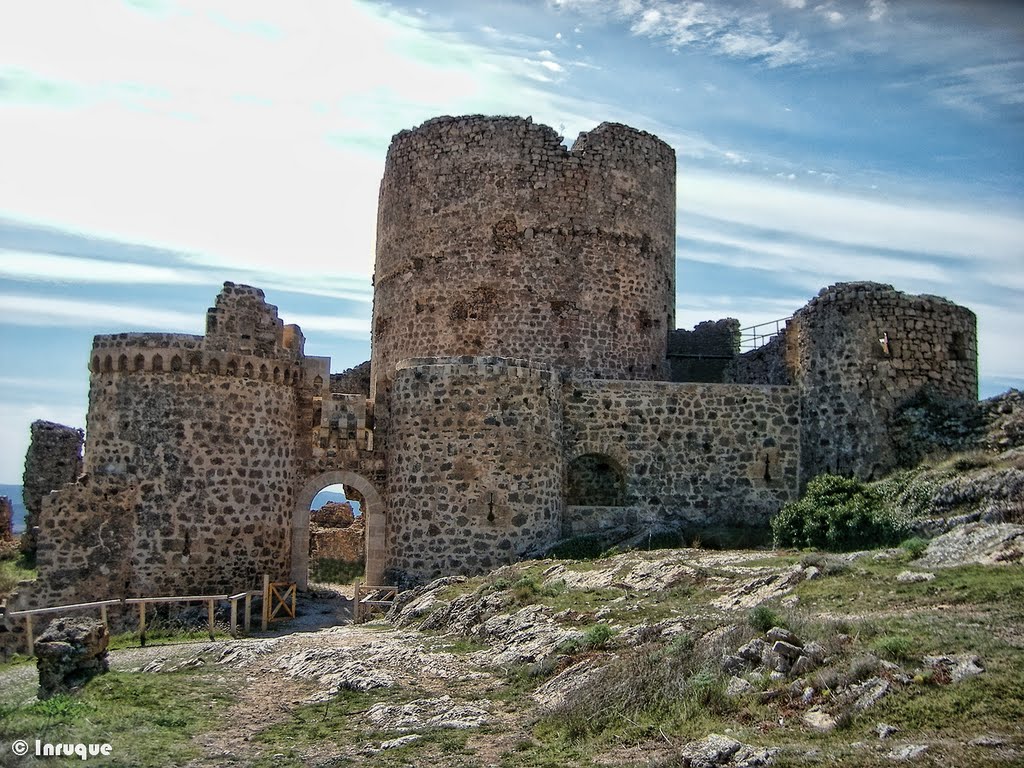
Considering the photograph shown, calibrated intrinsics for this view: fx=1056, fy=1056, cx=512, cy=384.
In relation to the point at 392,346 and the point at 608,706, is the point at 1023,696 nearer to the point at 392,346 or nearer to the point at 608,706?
the point at 608,706

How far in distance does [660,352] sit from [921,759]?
21.6 metres

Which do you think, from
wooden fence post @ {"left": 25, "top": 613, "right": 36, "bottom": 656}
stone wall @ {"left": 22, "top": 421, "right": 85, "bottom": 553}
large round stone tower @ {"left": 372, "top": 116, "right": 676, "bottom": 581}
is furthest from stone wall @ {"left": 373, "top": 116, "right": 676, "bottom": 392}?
wooden fence post @ {"left": 25, "top": 613, "right": 36, "bottom": 656}

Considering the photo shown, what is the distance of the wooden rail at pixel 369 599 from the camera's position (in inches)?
805

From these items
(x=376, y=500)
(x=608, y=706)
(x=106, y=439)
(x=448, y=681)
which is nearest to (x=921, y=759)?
(x=608, y=706)

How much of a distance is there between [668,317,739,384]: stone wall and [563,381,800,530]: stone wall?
5407 mm

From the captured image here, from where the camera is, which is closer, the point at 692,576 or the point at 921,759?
the point at 921,759

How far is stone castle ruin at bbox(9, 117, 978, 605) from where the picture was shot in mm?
21250

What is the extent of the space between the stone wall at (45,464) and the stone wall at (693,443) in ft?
51.4

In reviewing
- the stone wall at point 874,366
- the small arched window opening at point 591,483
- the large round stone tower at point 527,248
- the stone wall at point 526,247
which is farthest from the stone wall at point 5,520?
the stone wall at point 874,366

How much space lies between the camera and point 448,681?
44.1ft

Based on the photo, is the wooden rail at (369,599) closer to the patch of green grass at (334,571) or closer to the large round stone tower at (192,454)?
the large round stone tower at (192,454)

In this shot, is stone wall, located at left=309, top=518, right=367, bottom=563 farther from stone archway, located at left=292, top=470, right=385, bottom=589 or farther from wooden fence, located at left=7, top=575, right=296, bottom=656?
wooden fence, located at left=7, top=575, right=296, bottom=656

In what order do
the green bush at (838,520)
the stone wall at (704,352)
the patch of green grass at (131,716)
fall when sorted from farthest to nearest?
the stone wall at (704,352)
the green bush at (838,520)
the patch of green grass at (131,716)

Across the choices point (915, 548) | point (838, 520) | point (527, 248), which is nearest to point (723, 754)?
point (915, 548)
